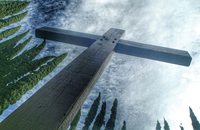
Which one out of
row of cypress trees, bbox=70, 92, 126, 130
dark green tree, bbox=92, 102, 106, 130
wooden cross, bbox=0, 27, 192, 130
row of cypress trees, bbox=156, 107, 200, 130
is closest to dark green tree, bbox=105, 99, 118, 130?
row of cypress trees, bbox=70, 92, 126, 130

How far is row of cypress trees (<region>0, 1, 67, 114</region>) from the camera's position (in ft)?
8.28

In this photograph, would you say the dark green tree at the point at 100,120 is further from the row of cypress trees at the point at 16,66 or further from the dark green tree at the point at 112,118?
the row of cypress trees at the point at 16,66

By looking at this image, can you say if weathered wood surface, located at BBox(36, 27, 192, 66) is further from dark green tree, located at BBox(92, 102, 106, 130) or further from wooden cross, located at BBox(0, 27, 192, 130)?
dark green tree, located at BBox(92, 102, 106, 130)

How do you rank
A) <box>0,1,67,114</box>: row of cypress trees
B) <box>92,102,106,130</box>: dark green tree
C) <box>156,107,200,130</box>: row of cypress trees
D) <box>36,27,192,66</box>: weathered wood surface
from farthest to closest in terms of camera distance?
1. <box>156,107,200,130</box>: row of cypress trees
2. <box>92,102,106,130</box>: dark green tree
3. <box>36,27,192,66</box>: weathered wood surface
4. <box>0,1,67,114</box>: row of cypress trees

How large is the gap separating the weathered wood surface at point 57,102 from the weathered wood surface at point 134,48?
4.16ft

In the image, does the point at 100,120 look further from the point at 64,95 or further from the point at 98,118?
the point at 64,95

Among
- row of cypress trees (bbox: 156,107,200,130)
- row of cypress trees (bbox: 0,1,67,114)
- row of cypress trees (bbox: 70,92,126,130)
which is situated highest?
row of cypress trees (bbox: 0,1,67,114)

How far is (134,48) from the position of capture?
2924 millimetres

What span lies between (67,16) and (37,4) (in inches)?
53.4

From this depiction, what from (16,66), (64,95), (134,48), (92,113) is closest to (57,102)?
(64,95)

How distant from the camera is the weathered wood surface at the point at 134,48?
8.83ft

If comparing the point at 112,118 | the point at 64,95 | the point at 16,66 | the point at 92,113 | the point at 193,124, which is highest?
the point at 64,95

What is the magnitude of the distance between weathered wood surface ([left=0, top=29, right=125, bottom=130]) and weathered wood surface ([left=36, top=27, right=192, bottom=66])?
1.27 m

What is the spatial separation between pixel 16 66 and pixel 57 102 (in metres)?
2.49
